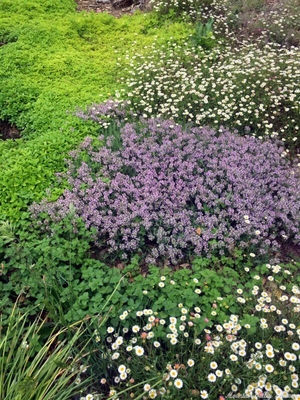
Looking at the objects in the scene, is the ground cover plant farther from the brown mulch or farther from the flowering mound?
the brown mulch

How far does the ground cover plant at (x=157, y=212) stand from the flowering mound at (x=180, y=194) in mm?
20

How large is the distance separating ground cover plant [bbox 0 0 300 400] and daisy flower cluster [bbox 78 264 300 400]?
0.01 m

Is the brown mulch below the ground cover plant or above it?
above

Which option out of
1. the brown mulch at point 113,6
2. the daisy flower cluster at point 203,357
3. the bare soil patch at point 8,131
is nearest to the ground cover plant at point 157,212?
the daisy flower cluster at point 203,357

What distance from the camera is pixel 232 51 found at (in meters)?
6.87

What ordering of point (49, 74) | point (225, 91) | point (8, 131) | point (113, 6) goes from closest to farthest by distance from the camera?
point (225, 91) → point (8, 131) → point (49, 74) → point (113, 6)

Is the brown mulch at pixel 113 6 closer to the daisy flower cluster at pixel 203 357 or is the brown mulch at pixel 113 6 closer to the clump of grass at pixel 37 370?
the daisy flower cluster at pixel 203 357

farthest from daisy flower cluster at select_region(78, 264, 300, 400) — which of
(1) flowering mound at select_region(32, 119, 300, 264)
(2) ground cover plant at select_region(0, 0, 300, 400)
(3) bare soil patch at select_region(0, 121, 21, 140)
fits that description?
(3) bare soil patch at select_region(0, 121, 21, 140)

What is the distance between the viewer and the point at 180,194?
3.87 meters

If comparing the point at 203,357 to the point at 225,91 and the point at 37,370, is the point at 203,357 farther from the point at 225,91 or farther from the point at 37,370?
the point at 225,91

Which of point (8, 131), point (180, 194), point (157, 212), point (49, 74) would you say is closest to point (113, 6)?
point (49, 74)

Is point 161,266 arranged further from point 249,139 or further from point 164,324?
point 249,139

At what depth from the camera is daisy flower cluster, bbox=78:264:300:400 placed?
7.75ft

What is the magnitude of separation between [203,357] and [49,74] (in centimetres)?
522
